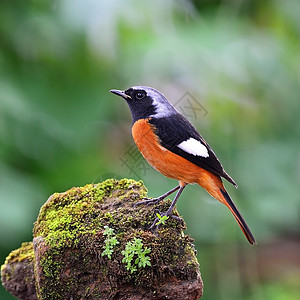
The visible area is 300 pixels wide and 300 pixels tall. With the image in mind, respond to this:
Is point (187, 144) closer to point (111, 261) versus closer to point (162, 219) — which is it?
point (162, 219)

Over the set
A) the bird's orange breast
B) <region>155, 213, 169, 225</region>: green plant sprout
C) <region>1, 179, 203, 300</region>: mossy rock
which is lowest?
<region>1, 179, 203, 300</region>: mossy rock

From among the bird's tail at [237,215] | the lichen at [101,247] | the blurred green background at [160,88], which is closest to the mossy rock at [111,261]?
the lichen at [101,247]

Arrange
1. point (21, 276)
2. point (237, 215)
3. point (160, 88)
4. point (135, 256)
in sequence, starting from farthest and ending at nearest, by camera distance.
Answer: point (160, 88) → point (21, 276) → point (237, 215) → point (135, 256)

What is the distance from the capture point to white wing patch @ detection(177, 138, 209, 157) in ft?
8.70

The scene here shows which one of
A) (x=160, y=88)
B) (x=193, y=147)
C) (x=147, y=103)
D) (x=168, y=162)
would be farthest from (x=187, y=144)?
(x=160, y=88)

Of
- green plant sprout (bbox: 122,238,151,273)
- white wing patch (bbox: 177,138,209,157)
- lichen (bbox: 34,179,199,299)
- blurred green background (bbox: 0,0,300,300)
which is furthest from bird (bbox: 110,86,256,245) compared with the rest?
blurred green background (bbox: 0,0,300,300)

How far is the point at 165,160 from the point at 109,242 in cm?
57

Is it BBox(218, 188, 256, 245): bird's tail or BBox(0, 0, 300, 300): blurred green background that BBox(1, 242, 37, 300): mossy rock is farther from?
BBox(0, 0, 300, 300): blurred green background

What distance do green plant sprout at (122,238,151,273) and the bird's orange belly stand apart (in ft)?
1.62

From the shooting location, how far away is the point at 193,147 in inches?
105

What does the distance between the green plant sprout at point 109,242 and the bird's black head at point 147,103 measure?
28.1 inches

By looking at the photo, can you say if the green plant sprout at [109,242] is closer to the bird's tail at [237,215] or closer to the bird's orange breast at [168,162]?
the bird's orange breast at [168,162]

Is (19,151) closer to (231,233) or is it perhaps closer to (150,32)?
(150,32)

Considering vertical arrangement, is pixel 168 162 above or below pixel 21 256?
above
